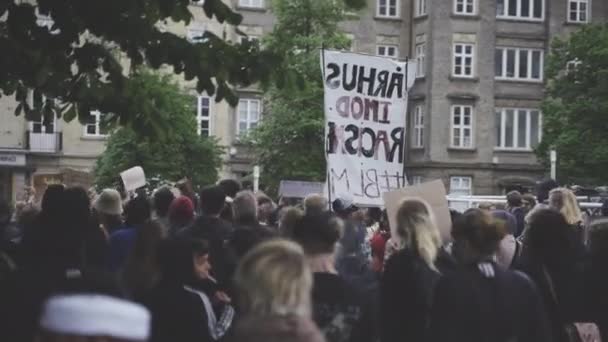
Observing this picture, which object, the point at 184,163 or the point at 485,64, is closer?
the point at 184,163

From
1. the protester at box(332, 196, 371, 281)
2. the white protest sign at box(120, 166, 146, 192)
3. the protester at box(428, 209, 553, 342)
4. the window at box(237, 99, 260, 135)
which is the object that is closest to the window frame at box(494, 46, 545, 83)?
the window at box(237, 99, 260, 135)

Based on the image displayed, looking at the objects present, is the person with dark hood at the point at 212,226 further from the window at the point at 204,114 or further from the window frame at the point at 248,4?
the window frame at the point at 248,4

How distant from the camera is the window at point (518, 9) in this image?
60469mm

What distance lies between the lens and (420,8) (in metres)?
60.8

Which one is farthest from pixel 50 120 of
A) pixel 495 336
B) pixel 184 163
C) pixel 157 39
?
pixel 184 163

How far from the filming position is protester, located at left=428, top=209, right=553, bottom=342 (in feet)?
24.2

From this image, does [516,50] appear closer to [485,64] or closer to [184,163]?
[485,64]

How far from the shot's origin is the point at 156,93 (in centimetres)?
1202

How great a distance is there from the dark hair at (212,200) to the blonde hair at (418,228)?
8.47 feet

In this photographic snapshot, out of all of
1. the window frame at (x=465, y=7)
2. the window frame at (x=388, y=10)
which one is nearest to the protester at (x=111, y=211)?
the window frame at (x=465, y=7)

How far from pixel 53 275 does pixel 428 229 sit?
2.94 m

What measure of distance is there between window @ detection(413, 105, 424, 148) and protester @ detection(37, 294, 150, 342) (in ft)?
186

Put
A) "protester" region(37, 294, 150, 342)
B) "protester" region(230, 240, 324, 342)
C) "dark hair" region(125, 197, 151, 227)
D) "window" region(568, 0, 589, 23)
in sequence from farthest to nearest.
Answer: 1. "window" region(568, 0, 589, 23)
2. "dark hair" region(125, 197, 151, 227)
3. "protester" region(230, 240, 324, 342)
4. "protester" region(37, 294, 150, 342)

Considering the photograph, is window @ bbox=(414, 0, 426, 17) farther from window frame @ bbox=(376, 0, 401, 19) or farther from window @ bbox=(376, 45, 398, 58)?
window @ bbox=(376, 45, 398, 58)
